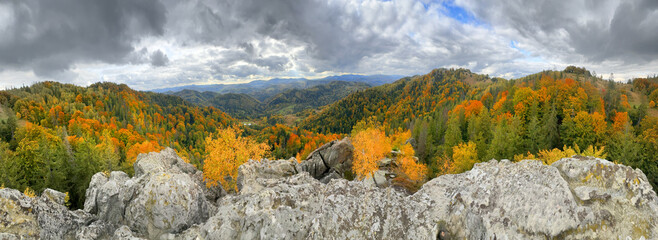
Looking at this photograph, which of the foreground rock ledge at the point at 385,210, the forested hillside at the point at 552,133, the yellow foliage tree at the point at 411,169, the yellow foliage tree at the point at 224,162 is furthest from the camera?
the forested hillside at the point at 552,133

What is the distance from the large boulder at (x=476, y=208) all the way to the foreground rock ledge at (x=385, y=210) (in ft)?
0.17

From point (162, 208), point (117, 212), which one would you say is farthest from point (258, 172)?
point (117, 212)

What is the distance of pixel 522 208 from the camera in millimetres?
14156

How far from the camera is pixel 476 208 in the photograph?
15742 mm

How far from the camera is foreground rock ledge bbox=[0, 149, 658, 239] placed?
13055 mm

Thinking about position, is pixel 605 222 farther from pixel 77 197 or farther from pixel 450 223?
pixel 77 197

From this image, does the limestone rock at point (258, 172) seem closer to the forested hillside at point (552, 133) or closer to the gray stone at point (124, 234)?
the gray stone at point (124, 234)

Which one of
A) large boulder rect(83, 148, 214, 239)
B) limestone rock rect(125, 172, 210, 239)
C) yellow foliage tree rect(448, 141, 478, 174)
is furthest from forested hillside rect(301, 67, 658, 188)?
limestone rock rect(125, 172, 210, 239)

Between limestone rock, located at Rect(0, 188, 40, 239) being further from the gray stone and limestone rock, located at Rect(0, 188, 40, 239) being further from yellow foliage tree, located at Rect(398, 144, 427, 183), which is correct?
yellow foliage tree, located at Rect(398, 144, 427, 183)

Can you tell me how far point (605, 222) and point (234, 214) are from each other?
23.5 metres

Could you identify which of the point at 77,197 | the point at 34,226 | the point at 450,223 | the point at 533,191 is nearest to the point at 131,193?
the point at 34,226

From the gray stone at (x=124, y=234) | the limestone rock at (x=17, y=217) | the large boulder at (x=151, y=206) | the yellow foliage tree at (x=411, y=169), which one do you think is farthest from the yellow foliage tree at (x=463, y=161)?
the limestone rock at (x=17, y=217)

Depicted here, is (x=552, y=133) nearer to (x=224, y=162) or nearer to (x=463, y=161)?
(x=463, y=161)

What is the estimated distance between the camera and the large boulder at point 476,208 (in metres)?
12.8
